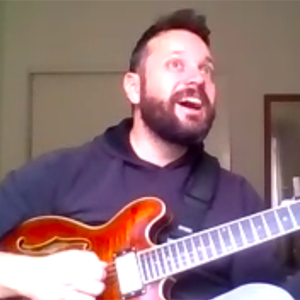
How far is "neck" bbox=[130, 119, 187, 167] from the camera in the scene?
4.20 feet

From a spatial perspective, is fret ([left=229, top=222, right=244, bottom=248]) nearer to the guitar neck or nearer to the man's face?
the guitar neck

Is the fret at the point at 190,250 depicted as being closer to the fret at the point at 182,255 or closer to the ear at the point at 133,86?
the fret at the point at 182,255

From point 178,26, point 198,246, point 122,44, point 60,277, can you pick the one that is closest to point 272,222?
point 198,246

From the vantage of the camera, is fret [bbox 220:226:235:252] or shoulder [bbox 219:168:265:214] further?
shoulder [bbox 219:168:265:214]

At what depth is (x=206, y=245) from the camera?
3.53 feet

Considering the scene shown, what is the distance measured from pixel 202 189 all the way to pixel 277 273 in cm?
20

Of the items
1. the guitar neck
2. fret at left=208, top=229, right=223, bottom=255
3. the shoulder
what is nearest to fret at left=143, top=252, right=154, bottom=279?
the guitar neck

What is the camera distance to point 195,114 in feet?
4.00

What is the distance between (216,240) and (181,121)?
0.25 metres

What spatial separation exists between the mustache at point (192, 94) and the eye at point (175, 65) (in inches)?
1.9

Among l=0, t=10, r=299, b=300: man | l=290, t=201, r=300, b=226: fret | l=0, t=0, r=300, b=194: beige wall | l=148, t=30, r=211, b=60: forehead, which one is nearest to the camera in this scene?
l=290, t=201, r=300, b=226: fret

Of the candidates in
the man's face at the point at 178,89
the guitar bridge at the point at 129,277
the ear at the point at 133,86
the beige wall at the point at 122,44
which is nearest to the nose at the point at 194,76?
the man's face at the point at 178,89

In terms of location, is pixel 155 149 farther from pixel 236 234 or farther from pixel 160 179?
pixel 236 234

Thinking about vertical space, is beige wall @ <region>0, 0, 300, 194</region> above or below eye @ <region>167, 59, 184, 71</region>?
above
